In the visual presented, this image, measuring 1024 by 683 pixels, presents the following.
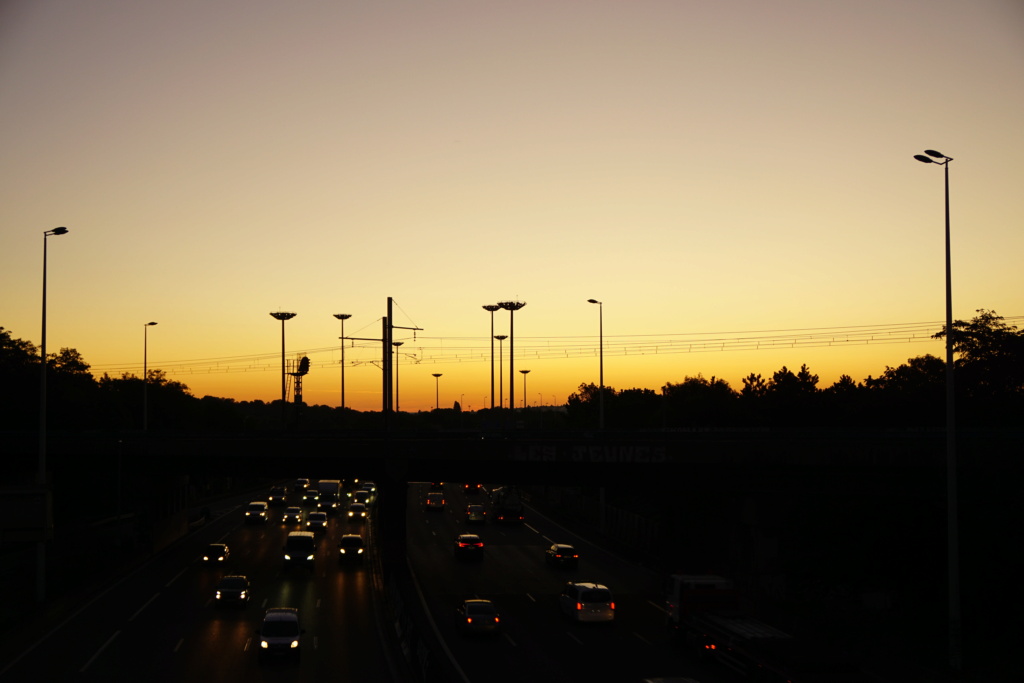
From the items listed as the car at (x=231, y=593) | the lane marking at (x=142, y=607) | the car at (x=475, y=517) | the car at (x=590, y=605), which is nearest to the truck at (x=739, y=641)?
the car at (x=590, y=605)

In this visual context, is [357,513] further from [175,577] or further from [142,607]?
[142,607]

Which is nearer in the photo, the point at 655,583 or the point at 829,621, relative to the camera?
the point at 829,621

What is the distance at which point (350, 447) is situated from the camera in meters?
53.8

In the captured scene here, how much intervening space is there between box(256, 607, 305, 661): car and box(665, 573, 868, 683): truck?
1422 centimetres

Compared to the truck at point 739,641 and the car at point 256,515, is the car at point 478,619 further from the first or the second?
the car at point 256,515

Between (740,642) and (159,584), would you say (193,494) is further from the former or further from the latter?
(740,642)

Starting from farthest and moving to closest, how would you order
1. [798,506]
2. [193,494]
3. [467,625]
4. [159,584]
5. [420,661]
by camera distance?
[193,494], [159,584], [798,506], [467,625], [420,661]

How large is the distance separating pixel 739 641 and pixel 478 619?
37.7 ft

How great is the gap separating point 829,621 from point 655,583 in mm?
12975

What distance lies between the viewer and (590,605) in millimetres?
38594

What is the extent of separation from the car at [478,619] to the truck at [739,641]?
7058mm

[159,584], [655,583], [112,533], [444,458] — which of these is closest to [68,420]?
[112,533]

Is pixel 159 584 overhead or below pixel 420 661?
below

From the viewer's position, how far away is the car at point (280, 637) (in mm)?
31094
